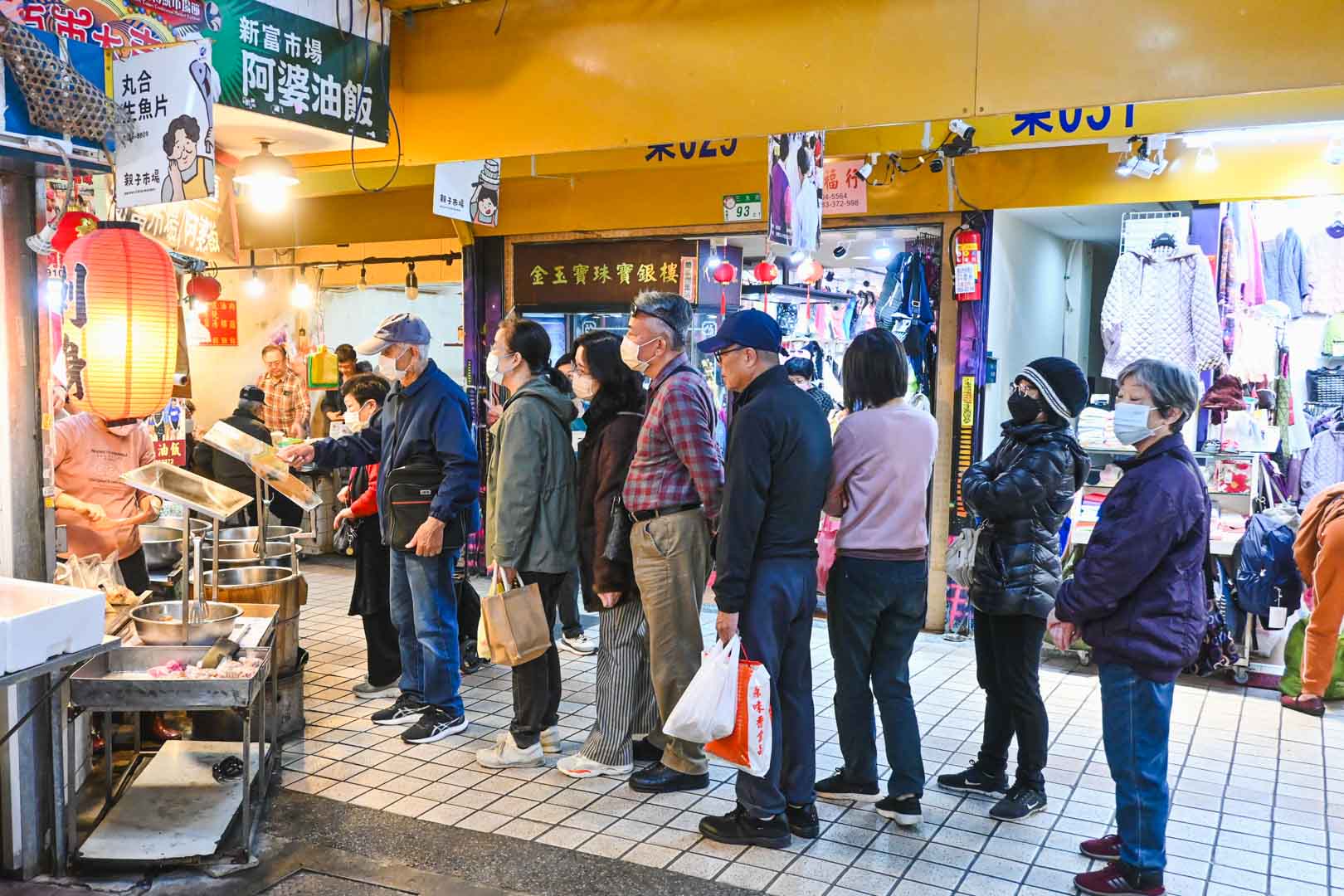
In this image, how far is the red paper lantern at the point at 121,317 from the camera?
12.4 feet

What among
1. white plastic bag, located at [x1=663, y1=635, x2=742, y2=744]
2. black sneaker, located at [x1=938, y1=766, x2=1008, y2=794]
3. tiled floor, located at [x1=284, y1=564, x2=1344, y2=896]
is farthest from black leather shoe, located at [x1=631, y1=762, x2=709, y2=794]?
black sneaker, located at [x1=938, y1=766, x2=1008, y2=794]

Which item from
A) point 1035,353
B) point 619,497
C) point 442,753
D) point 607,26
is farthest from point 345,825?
point 1035,353

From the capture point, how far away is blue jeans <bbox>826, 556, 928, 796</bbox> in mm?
4059

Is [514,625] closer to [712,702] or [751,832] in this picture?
[712,702]

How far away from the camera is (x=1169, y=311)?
653 cm

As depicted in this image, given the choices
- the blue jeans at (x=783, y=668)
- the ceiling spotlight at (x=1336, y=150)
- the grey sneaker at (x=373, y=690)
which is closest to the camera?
the blue jeans at (x=783, y=668)

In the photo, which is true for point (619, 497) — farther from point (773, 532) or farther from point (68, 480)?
point (68, 480)

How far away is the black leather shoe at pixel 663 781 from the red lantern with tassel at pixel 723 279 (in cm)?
423

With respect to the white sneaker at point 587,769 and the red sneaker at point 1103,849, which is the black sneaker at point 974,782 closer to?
the red sneaker at point 1103,849

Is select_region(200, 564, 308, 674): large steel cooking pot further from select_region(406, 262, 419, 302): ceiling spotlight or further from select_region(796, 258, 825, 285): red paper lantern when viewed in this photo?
select_region(406, 262, 419, 302): ceiling spotlight

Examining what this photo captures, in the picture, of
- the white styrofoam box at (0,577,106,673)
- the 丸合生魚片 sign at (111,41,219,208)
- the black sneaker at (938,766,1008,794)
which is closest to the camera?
the white styrofoam box at (0,577,106,673)

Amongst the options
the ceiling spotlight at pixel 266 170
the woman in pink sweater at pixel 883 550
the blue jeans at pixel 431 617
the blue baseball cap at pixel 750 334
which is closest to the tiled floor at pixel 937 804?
the blue jeans at pixel 431 617

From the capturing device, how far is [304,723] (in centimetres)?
524

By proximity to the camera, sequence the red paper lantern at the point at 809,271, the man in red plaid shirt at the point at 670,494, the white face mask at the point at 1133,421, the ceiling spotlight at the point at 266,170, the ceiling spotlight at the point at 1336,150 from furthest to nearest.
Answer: the red paper lantern at the point at 809,271 → the ceiling spotlight at the point at 1336,150 → the ceiling spotlight at the point at 266,170 → the man in red plaid shirt at the point at 670,494 → the white face mask at the point at 1133,421
